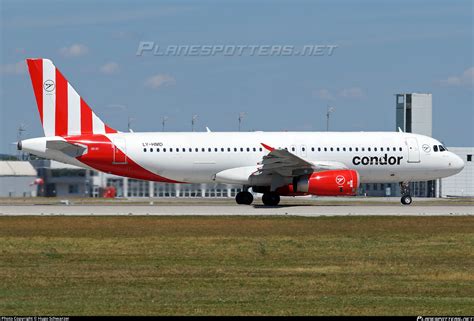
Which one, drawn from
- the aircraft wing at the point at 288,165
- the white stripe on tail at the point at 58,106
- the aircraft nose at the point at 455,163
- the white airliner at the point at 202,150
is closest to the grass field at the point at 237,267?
the aircraft wing at the point at 288,165

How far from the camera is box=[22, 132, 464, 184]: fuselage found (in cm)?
5384

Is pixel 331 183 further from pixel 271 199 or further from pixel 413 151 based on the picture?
pixel 413 151

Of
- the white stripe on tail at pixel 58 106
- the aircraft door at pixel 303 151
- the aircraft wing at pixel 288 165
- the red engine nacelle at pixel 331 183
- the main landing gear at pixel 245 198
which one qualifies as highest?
the white stripe on tail at pixel 58 106

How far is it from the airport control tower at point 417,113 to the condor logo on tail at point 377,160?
4995 cm

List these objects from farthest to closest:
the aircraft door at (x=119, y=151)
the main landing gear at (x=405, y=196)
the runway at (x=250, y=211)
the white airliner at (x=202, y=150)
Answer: the main landing gear at (x=405, y=196), the aircraft door at (x=119, y=151), the white airliner at (x=202, y=150), the runway at (x=250, y=211)

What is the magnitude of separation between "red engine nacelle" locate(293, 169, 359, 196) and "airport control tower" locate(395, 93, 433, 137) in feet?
177

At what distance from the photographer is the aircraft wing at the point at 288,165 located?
169ft

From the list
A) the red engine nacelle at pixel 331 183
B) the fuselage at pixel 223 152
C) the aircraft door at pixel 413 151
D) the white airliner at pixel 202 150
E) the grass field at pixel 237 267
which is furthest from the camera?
the aircraft door at pixel 413 151

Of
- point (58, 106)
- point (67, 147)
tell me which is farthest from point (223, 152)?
point (58, 106)

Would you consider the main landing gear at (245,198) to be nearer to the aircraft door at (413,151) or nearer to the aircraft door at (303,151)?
the aircraft door at (303,151)

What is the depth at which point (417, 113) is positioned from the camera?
343ft

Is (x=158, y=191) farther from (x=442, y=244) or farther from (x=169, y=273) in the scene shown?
(x=169, y=273)

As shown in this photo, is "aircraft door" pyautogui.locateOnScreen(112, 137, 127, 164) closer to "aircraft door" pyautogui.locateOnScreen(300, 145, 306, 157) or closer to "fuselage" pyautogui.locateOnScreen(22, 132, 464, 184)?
"fuselage" pyautogui.locateOnScreen(22, 132, 464, 184)

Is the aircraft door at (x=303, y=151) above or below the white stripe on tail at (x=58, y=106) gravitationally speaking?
below
